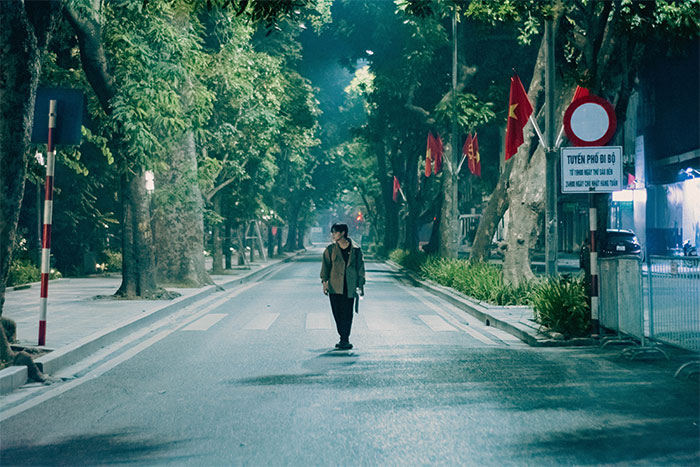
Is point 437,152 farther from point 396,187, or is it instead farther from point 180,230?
point 396,187

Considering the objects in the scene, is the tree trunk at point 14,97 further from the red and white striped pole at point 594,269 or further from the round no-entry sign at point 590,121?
the red and white striped pole at point 594,269

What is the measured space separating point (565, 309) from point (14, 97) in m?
8.10

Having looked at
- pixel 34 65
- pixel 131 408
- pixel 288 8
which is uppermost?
pixel 288 8

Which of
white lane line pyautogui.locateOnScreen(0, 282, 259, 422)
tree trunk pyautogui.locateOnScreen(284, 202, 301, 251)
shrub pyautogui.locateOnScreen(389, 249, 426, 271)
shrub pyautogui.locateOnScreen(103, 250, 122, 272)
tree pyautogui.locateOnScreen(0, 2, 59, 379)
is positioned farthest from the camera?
tree trunk pyautogui.locateOnScreen(284, 202, 301, 251)

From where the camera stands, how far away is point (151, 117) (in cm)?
1817

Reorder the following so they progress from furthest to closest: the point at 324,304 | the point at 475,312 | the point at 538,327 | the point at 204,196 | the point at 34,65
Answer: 1. the point at 204,196
2. the point at 324,304
3. the point at 475,312
4. the point at 538,327
5. the point at 34,65

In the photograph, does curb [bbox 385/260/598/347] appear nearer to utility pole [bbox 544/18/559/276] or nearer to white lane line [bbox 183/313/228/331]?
utility pole [bbox 544/18/559/276]

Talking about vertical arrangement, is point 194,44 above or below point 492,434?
above

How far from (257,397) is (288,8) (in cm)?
483

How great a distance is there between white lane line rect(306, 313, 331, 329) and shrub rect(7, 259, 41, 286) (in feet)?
35.7

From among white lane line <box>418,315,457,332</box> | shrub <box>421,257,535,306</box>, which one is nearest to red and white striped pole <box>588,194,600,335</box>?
white lane line <box>418,315,457,332</box>

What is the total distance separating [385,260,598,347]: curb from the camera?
39.5ft

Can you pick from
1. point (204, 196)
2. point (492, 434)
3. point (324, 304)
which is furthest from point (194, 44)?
point (492, 434)

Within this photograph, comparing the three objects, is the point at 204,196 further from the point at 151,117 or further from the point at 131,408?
Result: the point at 131,408
